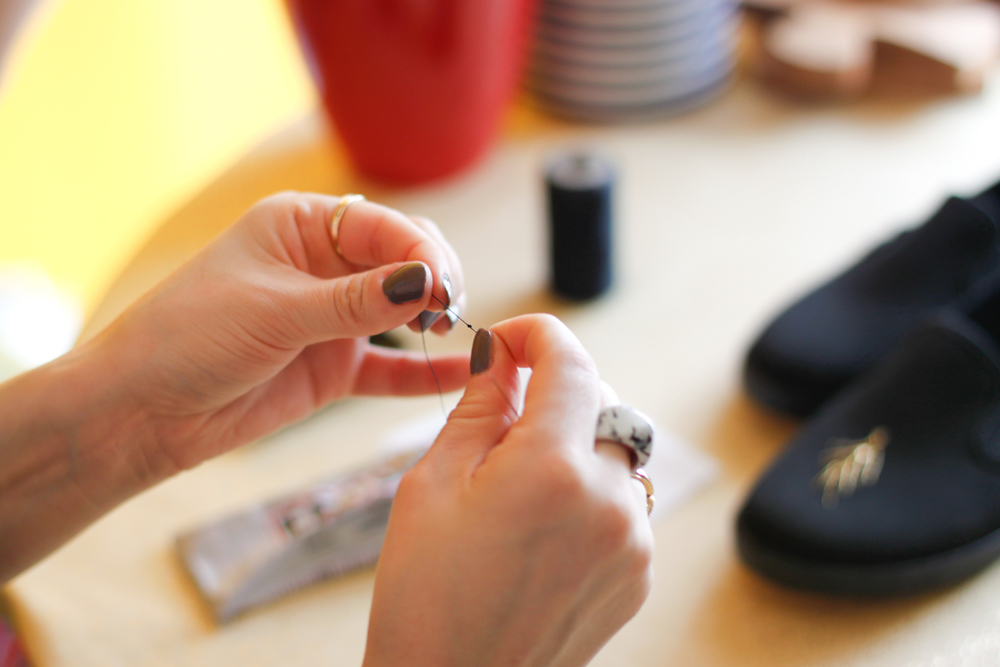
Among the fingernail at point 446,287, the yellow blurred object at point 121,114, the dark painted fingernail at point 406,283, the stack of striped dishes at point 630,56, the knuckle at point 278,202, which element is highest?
the knuckle at point 278,202

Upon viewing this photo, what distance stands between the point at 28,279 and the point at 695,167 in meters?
1.47

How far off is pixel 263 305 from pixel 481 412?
0.60ft

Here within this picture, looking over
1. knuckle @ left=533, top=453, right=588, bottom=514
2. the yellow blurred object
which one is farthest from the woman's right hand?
the yellow blurred object

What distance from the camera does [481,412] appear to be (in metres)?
0.48

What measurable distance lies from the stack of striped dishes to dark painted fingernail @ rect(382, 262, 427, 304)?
87 cm

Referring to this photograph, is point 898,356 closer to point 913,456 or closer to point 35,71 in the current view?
point 913,456

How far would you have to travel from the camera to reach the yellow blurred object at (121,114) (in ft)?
5.92

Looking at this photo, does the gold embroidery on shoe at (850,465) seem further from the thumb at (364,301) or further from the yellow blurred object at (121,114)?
the yellow blurred object at (121,114)

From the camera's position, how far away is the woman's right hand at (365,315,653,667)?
41 centimetres

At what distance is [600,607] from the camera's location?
436 millimetres

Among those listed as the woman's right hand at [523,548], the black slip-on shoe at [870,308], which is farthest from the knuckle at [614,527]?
the black slip-on shoe at [870,308]

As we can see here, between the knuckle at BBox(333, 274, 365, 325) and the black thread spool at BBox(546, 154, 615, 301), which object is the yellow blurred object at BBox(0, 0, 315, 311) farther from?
the knuckle at BBox(333, 274, 365, 325)

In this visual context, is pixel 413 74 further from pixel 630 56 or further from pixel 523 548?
pixel 523 548

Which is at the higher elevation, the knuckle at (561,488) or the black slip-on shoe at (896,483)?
the knuckle at (561,488)
